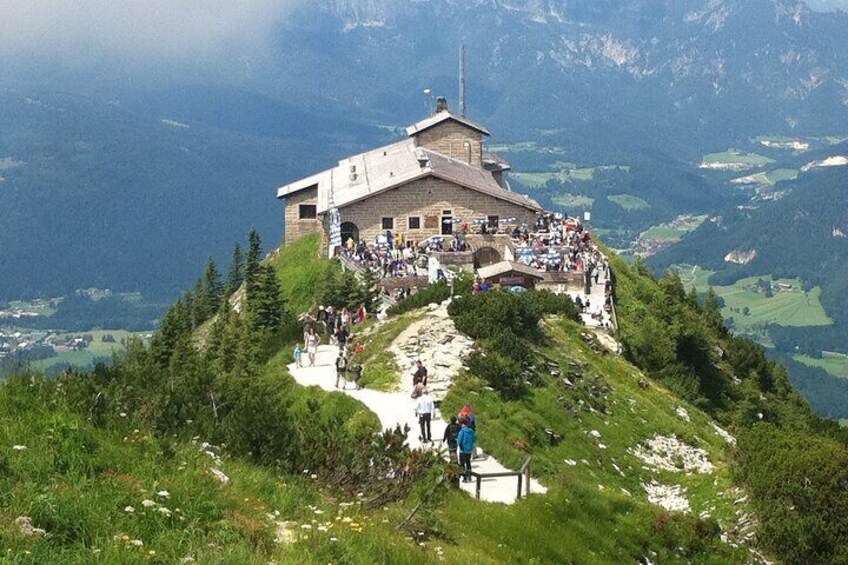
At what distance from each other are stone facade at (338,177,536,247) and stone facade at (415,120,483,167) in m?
16.6

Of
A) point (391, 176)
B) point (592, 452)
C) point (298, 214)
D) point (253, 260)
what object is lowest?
point (592, 452)

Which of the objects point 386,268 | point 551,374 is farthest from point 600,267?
point 551,374

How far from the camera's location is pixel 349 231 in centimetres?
6556

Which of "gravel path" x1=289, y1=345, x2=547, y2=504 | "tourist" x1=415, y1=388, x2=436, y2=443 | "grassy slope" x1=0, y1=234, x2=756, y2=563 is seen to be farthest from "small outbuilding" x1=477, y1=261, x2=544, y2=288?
"tourist" x1=415, y1=388, x2=436, y2=443

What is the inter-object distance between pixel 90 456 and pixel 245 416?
15.5 ft

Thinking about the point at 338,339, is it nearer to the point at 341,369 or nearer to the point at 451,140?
the point at 341,369

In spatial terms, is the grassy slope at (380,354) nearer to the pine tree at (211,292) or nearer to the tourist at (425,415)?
the tourist at (425,415)

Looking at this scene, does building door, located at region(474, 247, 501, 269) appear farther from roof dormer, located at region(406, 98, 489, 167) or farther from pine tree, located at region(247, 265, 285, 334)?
roof dormer, located at region(406, 98, 489, 167)

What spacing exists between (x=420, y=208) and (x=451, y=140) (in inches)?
679

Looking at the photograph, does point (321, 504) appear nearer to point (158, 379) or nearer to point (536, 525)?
point (536, 525)

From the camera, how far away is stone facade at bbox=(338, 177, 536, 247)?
65375mm

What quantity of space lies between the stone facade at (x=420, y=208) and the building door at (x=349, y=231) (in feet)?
0.67

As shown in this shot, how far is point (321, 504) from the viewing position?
1592 cm

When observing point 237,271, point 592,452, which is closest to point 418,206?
point 237,271
